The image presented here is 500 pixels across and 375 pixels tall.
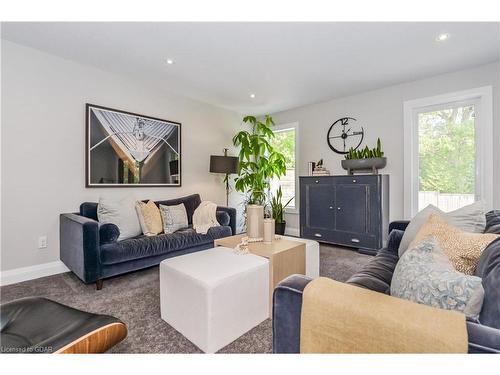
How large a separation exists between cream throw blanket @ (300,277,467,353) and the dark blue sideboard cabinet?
276 cm

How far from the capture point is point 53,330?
1.08 metres

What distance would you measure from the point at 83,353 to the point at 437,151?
13.2 ft

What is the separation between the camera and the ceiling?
2.22 metres

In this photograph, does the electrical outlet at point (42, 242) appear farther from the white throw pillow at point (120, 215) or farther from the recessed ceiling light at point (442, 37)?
the recessed ceiling light at point (442, 37)

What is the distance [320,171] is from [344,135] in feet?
2.24

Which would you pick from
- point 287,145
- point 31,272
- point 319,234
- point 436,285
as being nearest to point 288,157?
point 287,145

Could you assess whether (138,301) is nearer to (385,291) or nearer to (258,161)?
(385,291)

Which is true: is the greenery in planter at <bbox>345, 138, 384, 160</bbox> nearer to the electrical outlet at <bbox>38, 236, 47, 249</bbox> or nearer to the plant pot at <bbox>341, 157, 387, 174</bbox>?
the plant pot at <bbox>341, 157, 387, 174</bbox>

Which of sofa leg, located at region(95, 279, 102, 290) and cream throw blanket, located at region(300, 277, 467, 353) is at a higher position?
cream throw blanket, located at region(300, 277, 467, 353)

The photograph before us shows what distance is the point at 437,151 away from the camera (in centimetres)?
330

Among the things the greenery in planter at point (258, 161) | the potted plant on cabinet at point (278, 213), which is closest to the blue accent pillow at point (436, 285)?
the greenery in planter at point (258, 161)

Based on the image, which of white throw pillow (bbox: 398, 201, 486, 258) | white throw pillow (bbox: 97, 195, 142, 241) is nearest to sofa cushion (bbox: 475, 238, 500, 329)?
white throw pillow (bbox: 398, 201, 486, 258)
